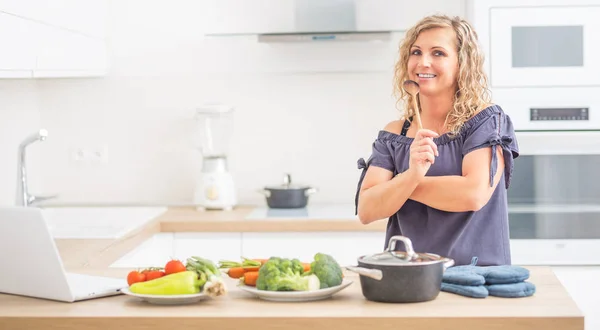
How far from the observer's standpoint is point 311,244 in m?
3.57

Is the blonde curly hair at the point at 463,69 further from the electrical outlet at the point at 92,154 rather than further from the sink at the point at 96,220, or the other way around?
the electrical outlet at the point at 92,154

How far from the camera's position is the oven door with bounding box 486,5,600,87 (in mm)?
3469

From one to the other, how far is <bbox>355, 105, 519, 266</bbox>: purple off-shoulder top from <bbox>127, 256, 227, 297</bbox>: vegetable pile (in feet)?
2.26

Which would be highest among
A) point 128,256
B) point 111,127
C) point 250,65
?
point 250,65

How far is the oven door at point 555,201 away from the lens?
351cm

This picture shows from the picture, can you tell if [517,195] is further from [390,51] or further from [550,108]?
[390,51]

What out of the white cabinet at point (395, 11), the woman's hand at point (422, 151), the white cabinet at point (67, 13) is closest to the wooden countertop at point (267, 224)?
the white cabinet at point (67, 13)

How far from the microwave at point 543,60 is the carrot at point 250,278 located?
71.3 inches

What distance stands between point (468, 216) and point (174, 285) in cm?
88

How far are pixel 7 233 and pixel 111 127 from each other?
7.20ft

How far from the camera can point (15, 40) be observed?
2.74 metres

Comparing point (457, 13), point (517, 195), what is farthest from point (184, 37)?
point (517, 195)

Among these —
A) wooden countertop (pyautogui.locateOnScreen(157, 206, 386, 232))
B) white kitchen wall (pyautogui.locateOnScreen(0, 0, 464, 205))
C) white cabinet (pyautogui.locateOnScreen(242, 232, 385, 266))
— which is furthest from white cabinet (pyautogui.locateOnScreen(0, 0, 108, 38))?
white cabinet (pyautogui.locateOnScreen(242, 232, 385, 266))

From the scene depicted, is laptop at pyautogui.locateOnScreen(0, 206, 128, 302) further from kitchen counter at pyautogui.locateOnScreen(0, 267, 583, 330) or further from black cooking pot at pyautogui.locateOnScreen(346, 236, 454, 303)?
black cooking pot at pyautogui.locateOnScreen(346, 236, 454, 303)
